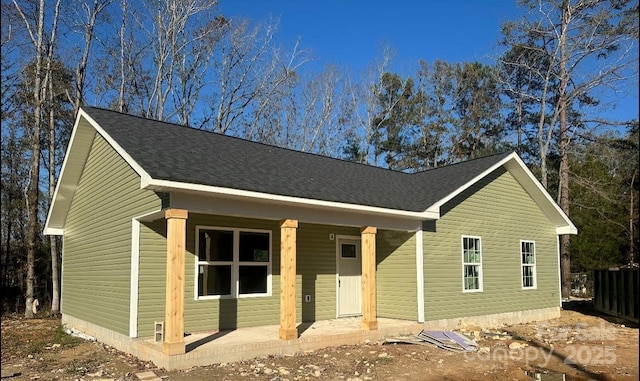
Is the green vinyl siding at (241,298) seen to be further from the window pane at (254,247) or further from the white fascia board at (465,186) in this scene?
the white fascia board at (465,186)

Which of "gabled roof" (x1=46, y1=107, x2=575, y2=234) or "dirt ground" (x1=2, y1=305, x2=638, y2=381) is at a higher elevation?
"gabled roof" (x1=46, y1=107, x2=575, y2=234)

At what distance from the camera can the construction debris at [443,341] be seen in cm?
984

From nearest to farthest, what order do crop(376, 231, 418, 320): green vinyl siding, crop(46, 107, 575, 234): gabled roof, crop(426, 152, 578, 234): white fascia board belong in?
crop(46, 107, 575, 234): gabled roof < crop(376, 231, 418, 320): green vinyl siding < crop(426, 152, 578, 234): white fascia board

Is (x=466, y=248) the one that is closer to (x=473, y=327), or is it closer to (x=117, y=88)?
(x=473, y=327)

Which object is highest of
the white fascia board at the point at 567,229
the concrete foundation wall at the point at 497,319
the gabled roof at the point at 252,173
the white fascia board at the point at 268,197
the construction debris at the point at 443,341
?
the gabled roof at the point at 252,173

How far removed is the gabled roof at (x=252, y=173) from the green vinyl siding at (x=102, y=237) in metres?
0.63

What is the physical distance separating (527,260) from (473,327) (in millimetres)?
3760

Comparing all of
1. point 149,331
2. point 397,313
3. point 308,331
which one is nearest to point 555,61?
point 397,313

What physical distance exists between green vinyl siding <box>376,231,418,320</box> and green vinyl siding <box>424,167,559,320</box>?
329 mm

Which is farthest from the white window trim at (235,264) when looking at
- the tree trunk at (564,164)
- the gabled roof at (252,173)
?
the tree trunk at (564,164)

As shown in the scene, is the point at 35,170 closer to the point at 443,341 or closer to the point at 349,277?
the point at 349,277

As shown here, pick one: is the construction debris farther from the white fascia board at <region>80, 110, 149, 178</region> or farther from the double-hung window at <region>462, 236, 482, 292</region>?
the white fascia board at <region>80, 110, 149, 178</region>

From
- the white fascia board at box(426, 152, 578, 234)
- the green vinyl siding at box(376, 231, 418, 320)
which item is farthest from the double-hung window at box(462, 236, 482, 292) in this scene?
the green vinyl siding at box(376, 231, 418, 320)

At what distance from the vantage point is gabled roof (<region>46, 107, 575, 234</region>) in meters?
8.54
